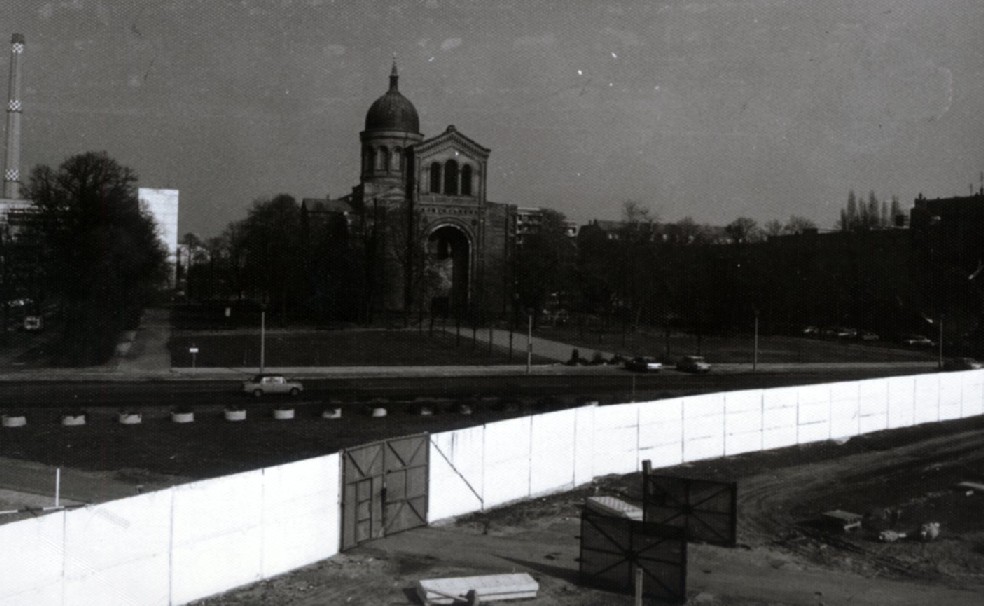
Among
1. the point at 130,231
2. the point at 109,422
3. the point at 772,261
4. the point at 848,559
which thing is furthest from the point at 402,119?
the point at 848,559

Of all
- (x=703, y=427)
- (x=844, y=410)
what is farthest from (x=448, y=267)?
(x=703, y=427)

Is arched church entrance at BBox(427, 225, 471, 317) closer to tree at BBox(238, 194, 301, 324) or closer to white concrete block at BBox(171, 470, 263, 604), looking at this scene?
tree at BBox(238, 194, 301, 324)

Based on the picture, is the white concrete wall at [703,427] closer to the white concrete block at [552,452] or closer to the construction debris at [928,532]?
the white concrete block at [552,452]

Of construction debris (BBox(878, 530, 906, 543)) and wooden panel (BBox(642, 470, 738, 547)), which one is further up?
wooden panel (BBox(642, 470, 738, 547))

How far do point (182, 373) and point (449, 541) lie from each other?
32707mm

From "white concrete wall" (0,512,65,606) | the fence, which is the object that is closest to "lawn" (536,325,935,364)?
the fence

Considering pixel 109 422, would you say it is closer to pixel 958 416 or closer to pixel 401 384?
pixel 401 384

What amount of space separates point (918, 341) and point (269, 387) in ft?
196

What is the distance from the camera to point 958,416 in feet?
124

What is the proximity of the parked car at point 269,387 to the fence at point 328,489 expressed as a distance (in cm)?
1948

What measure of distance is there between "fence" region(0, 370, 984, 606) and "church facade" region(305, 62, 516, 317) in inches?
1839

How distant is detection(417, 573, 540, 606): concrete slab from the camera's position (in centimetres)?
1470

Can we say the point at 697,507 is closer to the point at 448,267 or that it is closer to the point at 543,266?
the point at 448,267

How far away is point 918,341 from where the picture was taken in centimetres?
7756
